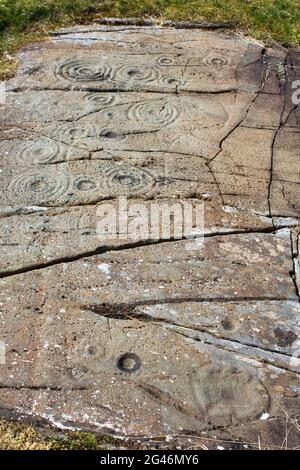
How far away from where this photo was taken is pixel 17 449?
2113mm

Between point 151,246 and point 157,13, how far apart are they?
2.89m

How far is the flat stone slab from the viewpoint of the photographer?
2324 millimetres

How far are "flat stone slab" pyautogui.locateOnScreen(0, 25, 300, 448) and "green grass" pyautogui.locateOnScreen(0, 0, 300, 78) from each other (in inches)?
18.6

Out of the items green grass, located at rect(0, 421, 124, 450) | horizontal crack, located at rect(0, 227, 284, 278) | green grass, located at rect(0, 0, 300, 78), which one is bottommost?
green grass, located at rect(0, 421, 124, 450)

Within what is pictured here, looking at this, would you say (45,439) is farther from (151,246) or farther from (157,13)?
(157,13)

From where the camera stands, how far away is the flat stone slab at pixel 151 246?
2.32 metres

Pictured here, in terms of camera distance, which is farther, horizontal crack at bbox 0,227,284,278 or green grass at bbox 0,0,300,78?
green grass at bbox 0,0,300,78

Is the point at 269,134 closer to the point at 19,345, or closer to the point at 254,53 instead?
the point at 254,53

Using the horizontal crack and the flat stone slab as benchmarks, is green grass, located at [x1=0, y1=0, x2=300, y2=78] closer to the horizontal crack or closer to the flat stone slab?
the flat stone slab

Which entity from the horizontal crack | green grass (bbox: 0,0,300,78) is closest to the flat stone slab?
the horizontal crack

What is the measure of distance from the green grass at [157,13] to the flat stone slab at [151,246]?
47 cm

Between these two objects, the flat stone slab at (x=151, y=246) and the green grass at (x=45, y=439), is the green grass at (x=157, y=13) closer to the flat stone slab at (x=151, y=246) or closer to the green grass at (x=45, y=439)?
the flat stone slab at (x=151, y=246)

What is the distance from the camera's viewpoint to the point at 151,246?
2.96 metres

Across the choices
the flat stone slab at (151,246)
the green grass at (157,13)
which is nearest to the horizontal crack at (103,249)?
the flat stone slab at (151,246)
